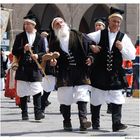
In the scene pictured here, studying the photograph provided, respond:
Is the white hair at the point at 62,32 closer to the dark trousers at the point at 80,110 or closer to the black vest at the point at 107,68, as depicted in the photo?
the black vest at the point at 107,68

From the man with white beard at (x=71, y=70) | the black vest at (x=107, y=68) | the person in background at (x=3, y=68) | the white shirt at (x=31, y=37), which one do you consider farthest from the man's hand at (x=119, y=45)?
the person in background at (x=3, y=68)

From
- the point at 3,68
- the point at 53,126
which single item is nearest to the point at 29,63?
the point at 53,126

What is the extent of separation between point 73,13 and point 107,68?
26979 millimetres

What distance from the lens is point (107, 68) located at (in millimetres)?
8516

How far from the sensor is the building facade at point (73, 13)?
110 ft

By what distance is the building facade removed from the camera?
33.7 metres

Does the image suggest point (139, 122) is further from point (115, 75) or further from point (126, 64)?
point (126, 64)

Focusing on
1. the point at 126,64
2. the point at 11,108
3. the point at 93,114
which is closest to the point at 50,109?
the point at 11,108

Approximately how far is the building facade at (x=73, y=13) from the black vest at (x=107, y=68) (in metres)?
23.8

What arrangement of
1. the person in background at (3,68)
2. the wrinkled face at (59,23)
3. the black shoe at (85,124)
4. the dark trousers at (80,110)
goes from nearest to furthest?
the black shoe at (85,124)
the dark trousers at (80,110)
the wrinkled face at (59,23)
the person in background at (3,68)

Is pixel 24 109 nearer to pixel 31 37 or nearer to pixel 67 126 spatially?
pixel 31 37

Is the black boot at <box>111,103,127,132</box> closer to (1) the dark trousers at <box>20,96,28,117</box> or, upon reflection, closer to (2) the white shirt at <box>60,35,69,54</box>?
(2) the white shirt at <box>60,35,69,54</box>

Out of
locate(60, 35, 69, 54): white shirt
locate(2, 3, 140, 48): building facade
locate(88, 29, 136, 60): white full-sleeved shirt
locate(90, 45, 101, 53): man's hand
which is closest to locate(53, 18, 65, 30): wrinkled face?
locate(60, 35, 69, 54): white shirt

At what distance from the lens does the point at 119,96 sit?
8.53 meters
